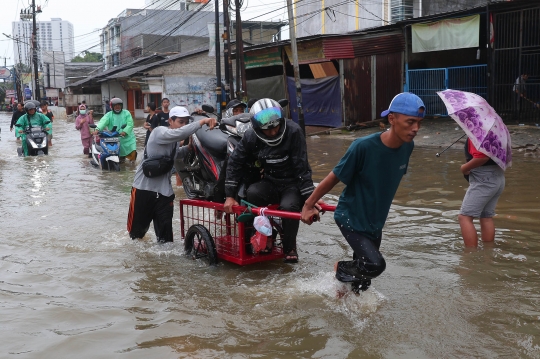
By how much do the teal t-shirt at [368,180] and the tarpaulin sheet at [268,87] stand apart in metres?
20.3

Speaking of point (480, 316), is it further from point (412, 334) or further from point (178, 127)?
point (178, 127)

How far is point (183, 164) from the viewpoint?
6.34m

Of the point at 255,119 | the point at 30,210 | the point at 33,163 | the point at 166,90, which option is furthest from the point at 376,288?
the point at 166,90

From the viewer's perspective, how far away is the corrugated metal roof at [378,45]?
67.3 ft

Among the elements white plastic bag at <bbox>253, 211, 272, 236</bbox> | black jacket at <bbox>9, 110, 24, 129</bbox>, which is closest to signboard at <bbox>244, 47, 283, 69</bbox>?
black jacket at <bbox>9, 110, 24, 129</bbox>

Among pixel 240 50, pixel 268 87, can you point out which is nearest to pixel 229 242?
pixel 240 50

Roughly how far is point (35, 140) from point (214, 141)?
447 inches

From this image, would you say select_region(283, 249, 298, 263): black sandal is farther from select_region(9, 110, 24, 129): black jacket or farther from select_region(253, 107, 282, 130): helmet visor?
select_region(9, 110, 24, 129): black jacket

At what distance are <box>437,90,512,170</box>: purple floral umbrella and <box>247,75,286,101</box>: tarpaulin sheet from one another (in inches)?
746

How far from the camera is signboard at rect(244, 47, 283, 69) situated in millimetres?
24078

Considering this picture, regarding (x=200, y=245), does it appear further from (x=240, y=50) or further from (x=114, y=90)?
(x=114, y=90)

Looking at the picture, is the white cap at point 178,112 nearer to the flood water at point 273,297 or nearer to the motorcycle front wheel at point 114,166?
the flood water at point 273,297

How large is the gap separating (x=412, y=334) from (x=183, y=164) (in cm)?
324

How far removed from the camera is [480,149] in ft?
17.2
